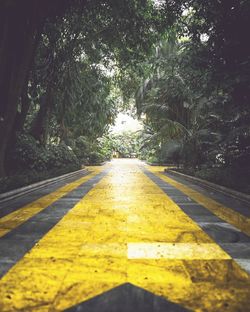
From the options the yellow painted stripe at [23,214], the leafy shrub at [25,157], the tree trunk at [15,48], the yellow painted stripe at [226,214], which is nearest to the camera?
the yellow painted stripe at [23,214]

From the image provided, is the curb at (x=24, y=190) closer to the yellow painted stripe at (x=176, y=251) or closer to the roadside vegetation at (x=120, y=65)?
the roadside vegetation at (x=120, y=65)

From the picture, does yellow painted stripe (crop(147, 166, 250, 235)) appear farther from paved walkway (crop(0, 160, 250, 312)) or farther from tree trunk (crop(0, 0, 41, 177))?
tree trunk (crop(0, 0, 41, 177))

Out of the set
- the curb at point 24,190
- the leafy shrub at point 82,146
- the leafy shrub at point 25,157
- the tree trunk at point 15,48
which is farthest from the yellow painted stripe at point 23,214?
the leafy shrub at point 82,146

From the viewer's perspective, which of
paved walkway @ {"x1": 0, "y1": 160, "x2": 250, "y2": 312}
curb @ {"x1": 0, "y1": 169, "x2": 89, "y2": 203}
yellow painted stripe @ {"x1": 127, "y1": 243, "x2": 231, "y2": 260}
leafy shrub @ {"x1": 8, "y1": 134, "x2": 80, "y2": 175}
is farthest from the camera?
leafy shrub @ {"x1": 8, "y1": 134, "x2": 80, "y2": 175}

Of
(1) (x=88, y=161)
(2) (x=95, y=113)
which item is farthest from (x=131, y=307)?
(1) (x=88, y=161)

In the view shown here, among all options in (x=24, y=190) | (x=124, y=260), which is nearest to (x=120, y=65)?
(x=24, y=190)

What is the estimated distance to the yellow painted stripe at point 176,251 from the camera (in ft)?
12.5

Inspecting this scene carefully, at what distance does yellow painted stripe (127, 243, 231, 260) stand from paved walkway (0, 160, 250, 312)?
0.04ft

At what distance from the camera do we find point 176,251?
4023 millimetres

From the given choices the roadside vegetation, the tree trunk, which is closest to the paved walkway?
the roadside vegetation

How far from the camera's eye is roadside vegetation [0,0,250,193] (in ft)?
32.1

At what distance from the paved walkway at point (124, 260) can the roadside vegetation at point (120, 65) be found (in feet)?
13.3

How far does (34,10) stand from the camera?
10.6m

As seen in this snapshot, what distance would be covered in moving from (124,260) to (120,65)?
49.3 ft
